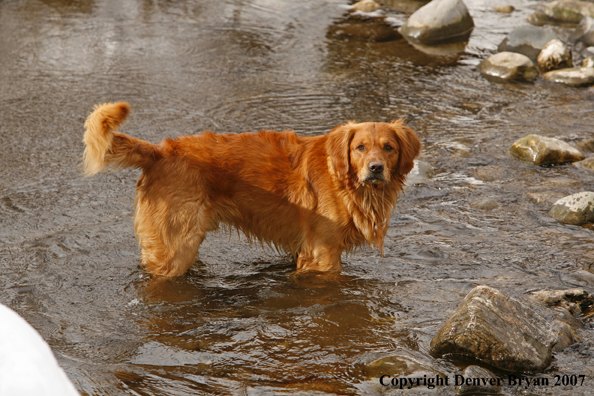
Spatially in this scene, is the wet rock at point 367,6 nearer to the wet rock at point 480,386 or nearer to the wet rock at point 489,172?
the wet rock at point 489,172

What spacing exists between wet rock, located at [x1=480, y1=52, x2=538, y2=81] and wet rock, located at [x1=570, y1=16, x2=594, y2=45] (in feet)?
7.12

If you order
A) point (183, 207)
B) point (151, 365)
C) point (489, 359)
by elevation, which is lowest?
→ point (151, 365)

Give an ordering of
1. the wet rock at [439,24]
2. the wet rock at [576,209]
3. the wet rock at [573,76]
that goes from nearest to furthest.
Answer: the wet rock at [576,209], the wet rock at [573,76], the wet rock at [439,24]

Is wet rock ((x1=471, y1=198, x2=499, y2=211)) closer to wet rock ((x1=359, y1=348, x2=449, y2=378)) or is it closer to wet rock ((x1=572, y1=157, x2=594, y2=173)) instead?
wet rock ((x1=572, y1=157, x2=594, y2=173))

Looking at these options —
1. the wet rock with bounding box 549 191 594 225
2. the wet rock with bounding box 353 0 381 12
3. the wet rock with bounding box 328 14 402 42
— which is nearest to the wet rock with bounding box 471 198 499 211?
the wet rock with bounding box 549 191 594 225

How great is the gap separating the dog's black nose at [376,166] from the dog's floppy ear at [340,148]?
0.22 m

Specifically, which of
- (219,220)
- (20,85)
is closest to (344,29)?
(20,85)

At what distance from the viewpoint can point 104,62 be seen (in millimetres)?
9938

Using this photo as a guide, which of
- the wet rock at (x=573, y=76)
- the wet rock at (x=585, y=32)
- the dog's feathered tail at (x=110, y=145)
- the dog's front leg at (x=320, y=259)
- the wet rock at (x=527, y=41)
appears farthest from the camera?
the wet rock at (x=585, y=32)

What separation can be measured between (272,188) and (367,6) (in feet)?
33.0

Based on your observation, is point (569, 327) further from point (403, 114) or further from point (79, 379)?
point (403, 114)

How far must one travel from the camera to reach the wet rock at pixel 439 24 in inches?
453

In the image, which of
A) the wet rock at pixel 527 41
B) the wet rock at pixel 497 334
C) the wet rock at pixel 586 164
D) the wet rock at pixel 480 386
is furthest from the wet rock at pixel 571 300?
the wet rock at pixel 527 41

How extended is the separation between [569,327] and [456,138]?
408 centimetres
